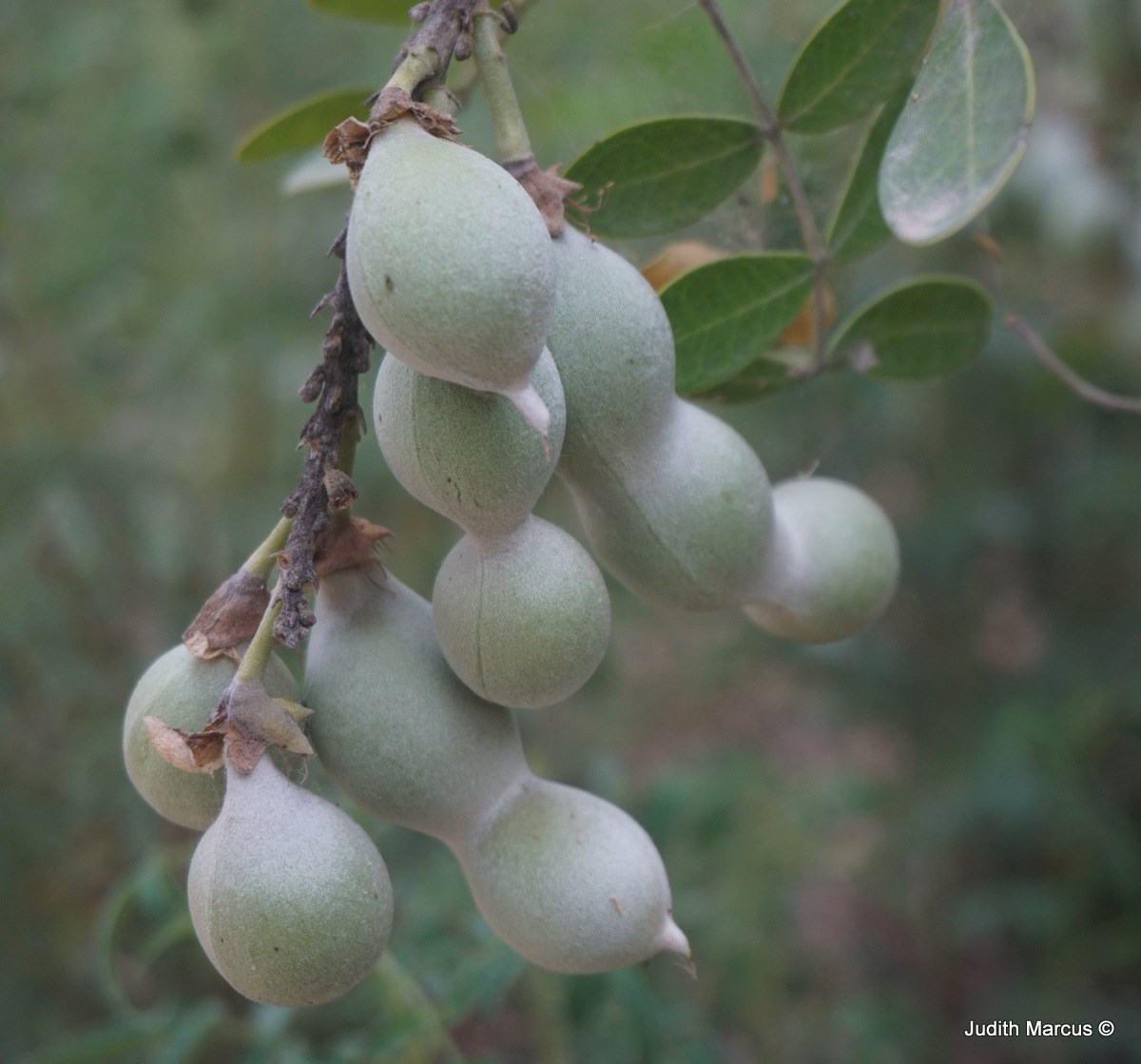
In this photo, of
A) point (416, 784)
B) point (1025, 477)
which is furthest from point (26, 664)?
point (1025, 477)

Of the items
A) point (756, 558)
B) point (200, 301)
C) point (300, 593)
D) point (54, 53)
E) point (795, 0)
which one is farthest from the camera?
point (200, 301)

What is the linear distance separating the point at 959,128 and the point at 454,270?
1.18 feet

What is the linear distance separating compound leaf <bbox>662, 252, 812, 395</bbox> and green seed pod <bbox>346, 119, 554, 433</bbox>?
12.0 inches

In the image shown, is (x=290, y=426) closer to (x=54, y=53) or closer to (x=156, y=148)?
(x=156, y=148)

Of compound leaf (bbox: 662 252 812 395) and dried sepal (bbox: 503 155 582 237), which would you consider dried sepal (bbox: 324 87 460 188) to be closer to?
dried sepal (bbox: 503 155 582 237)

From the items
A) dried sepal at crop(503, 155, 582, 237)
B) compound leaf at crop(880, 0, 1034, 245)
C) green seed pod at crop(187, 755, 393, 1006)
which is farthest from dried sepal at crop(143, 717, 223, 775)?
compound leaf at crop(880, 0, 1034, 245)

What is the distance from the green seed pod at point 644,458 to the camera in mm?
750

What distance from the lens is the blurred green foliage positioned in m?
2.10

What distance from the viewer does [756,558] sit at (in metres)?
0.85

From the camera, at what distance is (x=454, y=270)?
59 cm

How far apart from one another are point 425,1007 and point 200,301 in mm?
1576

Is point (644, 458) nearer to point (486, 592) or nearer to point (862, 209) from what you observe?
point (486, 592)

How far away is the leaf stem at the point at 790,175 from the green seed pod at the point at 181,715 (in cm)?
56

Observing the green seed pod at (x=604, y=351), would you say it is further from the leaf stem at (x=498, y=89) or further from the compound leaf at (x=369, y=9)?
the compound leaf at (x=369, y=9)
